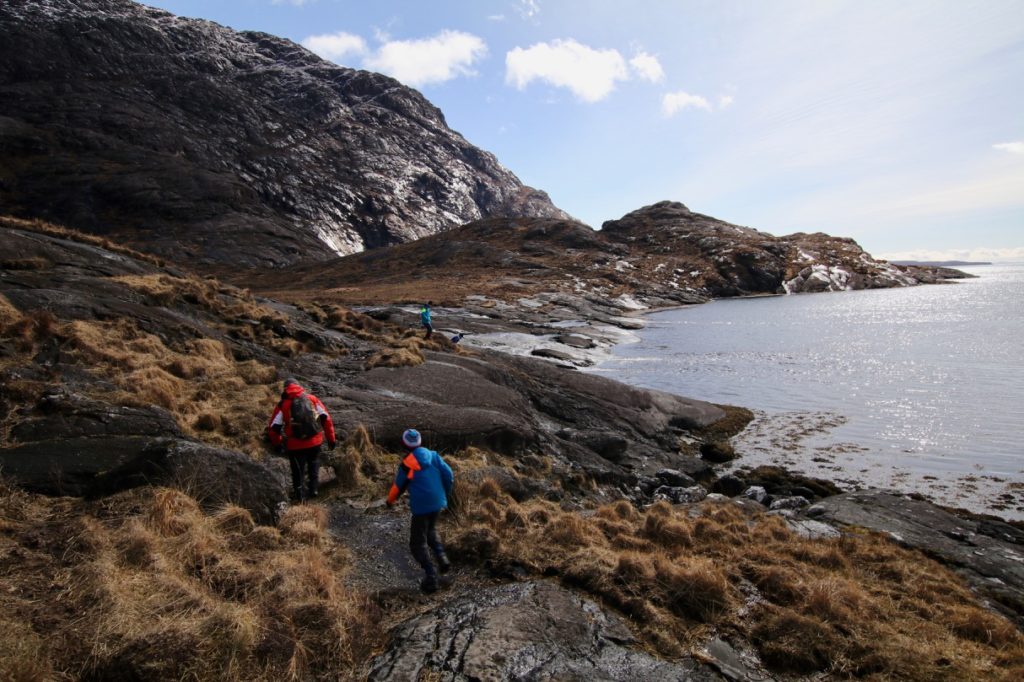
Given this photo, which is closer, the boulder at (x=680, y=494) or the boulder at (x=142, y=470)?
the boulder at (x=142, y=470)

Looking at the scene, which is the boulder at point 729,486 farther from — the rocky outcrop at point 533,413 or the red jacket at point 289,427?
the red jacket at point 289,427

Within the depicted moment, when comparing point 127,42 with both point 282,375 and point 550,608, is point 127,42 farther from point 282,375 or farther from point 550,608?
point 550,608

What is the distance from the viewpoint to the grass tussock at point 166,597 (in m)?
5.18

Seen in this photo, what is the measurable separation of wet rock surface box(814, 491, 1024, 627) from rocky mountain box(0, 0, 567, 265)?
104 m

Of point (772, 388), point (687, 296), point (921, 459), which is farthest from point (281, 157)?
point (921, 459)

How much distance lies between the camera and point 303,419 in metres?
10.2

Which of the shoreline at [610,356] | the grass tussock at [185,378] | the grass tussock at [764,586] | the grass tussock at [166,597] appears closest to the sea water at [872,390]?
the shoreline at [610,356]

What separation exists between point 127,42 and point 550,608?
193469 mm

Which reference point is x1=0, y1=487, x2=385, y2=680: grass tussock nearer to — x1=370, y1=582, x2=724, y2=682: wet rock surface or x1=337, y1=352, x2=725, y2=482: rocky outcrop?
x1=370, y1=582, x2=724, y2=682: wet rock surface

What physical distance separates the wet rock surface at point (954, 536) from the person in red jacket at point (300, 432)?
1239cm

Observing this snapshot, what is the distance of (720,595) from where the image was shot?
27.2ft

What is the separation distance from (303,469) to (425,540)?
3754 millimetres

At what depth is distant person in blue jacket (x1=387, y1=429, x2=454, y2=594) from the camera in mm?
8078

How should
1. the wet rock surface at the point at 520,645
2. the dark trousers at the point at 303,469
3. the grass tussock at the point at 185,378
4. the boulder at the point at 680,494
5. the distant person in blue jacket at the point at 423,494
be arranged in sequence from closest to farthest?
the wet rock surface at the point at 520,645 < the distant person in blue jacket at the point at 423,494 < the dark trousers at the point at 303,469 < the grass tussock at the point at 185,378 < the boulder at the point at 680,494
